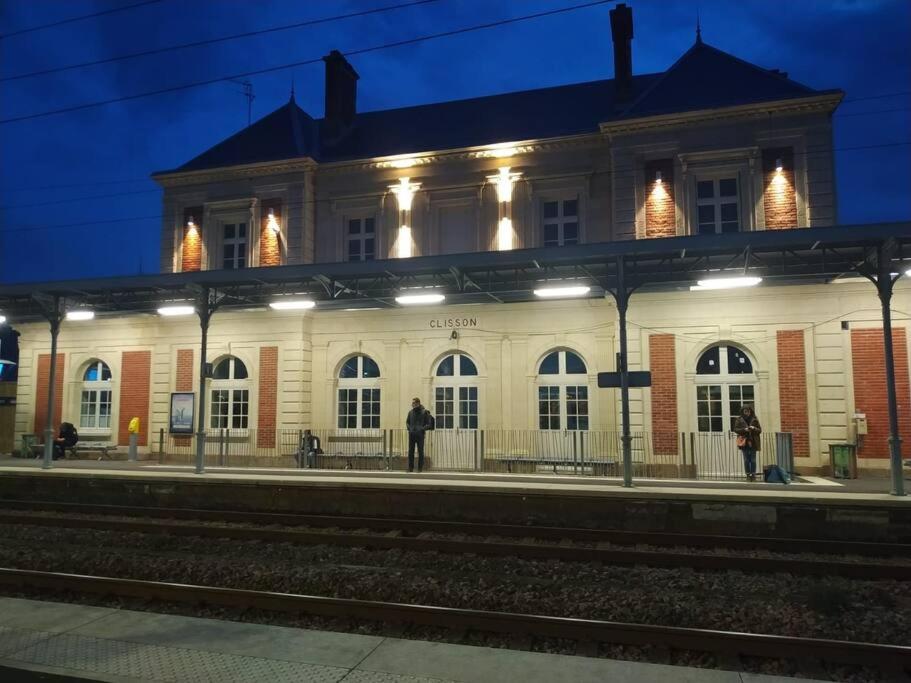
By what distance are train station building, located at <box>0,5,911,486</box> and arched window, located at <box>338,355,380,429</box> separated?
0.07m

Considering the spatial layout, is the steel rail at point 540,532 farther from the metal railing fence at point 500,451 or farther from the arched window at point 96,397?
the arched window at point 96,397

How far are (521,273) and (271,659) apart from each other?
997 centimetres

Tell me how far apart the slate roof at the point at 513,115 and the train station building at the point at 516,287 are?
0.37 feet

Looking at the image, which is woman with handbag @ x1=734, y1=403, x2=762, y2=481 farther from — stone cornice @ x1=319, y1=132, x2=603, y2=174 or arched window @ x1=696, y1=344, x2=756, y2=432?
stone cornice @ x1=319, y1=132, x2=603, y2=174

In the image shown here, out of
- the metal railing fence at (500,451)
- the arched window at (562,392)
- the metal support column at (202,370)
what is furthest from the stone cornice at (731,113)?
the metal support column at (202,370)

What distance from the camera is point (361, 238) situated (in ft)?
67.4

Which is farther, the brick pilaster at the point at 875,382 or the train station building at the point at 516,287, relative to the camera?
the brick pilaster at the point at 875,382

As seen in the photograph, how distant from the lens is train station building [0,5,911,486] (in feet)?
47.5

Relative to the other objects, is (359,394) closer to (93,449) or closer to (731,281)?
(93,449)

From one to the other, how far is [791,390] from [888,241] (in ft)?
18.5

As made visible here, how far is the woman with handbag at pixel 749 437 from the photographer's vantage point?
46.4ft

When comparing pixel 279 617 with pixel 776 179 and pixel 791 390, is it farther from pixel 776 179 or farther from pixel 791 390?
pixel 776 179

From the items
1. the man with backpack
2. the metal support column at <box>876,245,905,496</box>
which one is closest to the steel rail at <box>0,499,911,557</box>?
the metal support column at <box>876,245,905,496</box>

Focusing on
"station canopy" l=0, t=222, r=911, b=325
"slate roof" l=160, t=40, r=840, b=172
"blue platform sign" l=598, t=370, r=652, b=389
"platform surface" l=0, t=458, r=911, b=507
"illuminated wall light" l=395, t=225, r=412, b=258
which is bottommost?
"platform surface" l=0, t=458, r=911, b=507
